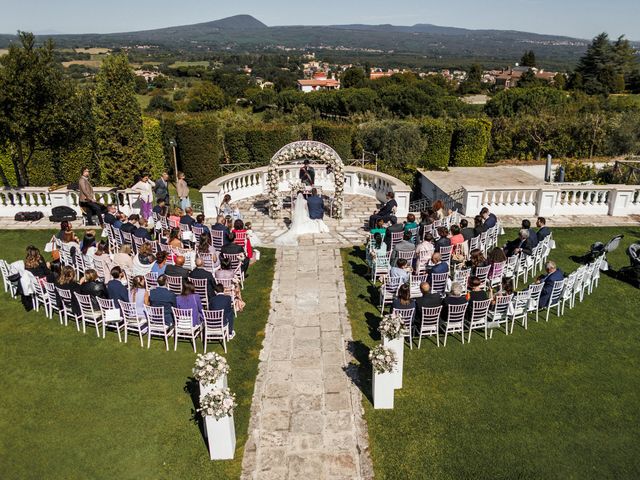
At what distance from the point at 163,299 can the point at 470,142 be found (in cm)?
2093

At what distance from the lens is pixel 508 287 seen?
1024 centimetres

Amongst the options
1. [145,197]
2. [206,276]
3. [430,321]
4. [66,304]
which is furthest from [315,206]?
[66,304]

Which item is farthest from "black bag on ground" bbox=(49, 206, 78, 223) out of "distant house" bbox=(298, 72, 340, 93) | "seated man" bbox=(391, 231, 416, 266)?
"distant house" bbox=(298, 72, 340, 93)

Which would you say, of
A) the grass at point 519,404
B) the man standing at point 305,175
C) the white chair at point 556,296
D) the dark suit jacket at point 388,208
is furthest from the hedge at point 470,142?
the white chair at point 556,296

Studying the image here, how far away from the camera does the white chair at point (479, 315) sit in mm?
10008

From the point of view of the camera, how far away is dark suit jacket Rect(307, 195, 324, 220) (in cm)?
1589

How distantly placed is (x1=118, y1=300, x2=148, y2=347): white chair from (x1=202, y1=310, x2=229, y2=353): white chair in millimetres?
1201

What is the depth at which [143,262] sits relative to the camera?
443 inches

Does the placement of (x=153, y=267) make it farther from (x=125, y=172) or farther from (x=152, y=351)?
(x=125, y=172)

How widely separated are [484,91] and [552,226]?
111 meters

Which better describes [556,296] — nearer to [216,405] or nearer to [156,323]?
[216,405]

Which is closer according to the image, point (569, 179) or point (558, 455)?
point (558, 455)

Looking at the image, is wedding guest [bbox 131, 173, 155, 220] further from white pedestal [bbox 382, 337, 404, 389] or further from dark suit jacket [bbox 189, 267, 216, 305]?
white pedestal [bbox 382, 337, 404, 389]

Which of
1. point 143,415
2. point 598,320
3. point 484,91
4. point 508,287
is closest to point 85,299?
point 143,415
